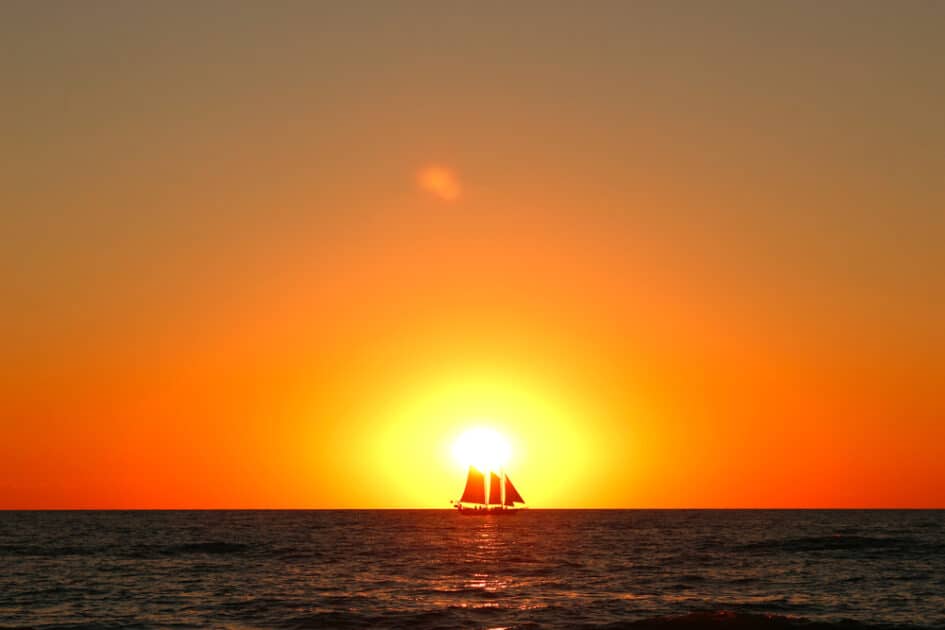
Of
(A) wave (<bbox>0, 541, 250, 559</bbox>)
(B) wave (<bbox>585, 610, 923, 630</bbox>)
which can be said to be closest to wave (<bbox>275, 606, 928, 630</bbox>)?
(B) wave (<bbox>585, 610, 923, 630</bbox>)

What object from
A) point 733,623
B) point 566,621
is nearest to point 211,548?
point 566,621

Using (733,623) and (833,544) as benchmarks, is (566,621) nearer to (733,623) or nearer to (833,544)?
(733,623)

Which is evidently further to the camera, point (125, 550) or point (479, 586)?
point (125, 550)

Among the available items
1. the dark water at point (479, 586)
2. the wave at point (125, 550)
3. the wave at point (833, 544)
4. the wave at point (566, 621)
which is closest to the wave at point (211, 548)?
the wave at point (125, 550)

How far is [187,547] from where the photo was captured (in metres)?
105

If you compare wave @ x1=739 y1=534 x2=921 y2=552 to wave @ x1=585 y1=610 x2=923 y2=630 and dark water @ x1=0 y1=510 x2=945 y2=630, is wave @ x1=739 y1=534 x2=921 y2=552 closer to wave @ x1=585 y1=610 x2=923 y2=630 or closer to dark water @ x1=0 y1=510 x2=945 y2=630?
dark water @ x1=0 y1=510 x2=945 y2=630

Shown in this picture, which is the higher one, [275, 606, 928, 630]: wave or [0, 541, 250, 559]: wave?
[0, 541, 250, 559]: wave

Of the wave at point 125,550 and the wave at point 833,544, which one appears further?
the wave at point 833,544

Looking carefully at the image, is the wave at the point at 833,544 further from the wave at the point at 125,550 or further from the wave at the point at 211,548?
the wave at the point at 125,550

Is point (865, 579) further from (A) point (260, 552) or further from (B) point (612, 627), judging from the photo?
(A) point (260, 552)

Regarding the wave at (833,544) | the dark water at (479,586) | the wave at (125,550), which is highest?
the wave at (833,544)

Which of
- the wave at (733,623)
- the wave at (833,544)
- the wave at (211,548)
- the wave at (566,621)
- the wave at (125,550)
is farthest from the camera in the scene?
the wave at (211,548)

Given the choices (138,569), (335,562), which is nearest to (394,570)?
(335,562)

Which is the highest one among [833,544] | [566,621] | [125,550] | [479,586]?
[833,544]
